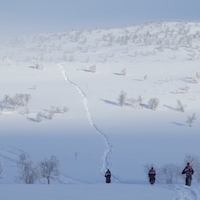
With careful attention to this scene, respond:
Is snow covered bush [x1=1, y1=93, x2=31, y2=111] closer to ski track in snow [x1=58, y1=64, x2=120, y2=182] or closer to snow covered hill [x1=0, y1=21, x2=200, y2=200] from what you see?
snow covered hill [x1=0, y1=21, x2=200, y2=200]

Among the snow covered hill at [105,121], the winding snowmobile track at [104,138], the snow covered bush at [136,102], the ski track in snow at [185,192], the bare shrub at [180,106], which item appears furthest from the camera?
the snow covered bush at [136,102]

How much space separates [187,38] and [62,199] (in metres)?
79.5

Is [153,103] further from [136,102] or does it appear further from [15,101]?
[15,101]

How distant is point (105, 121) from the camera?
38.0 m

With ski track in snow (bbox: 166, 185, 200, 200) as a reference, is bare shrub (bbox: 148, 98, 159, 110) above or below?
above

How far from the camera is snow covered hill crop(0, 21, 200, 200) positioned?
18.7 metres

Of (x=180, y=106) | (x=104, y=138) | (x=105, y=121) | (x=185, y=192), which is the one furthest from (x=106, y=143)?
(x=185, y=192)

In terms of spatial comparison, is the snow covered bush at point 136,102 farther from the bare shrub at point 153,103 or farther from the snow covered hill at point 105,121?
the bare shrub at point 153,103

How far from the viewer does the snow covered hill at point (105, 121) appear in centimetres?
1866

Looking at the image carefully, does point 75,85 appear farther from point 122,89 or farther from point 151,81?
point 151,81

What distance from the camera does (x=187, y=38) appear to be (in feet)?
290

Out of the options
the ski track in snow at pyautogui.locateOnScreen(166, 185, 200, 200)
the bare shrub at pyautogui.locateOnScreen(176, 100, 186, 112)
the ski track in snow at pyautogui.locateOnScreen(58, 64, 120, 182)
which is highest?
the bare shrub at pyautogui.locateOnScreen(176, 100, 186, 112)

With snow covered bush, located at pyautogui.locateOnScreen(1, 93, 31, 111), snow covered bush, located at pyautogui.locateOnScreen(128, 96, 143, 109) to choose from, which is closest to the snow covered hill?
snow covered bush, located at pyautogui.locateOnScreen(1, 93, 31, 111)

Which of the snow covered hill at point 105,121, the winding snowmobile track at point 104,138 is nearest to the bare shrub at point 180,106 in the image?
the snow covered hill at point 105,121
